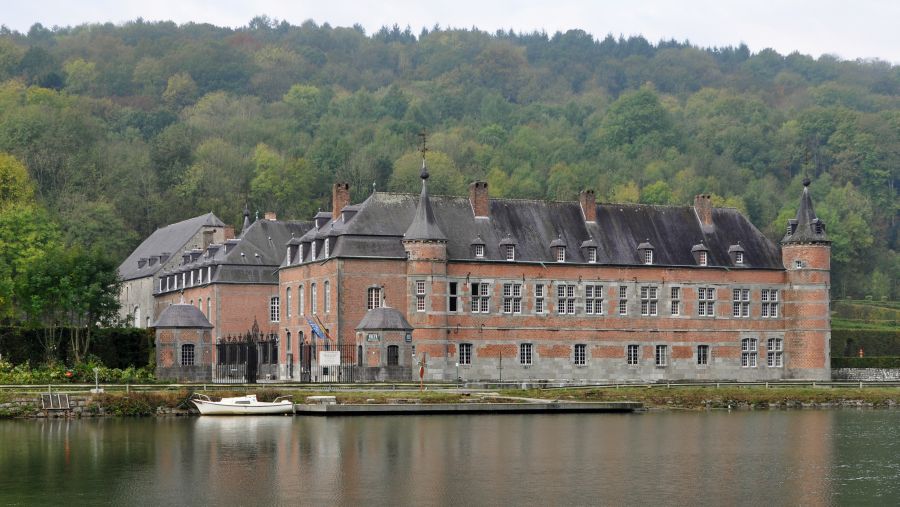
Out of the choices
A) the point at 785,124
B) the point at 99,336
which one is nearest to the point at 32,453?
the point at 99,336

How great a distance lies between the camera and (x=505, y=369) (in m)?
65.5

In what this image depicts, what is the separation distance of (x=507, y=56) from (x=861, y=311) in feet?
310

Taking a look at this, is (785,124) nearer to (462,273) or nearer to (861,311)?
(861,311)

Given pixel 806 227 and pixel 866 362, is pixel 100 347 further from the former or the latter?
pixel 866 362

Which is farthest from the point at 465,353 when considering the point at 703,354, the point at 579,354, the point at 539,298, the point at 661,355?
the point at 703,354

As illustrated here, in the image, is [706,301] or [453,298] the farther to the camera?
[706,301]

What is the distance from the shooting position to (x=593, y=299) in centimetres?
6762

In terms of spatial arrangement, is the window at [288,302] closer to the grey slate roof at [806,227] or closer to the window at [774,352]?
the window at [774,352]

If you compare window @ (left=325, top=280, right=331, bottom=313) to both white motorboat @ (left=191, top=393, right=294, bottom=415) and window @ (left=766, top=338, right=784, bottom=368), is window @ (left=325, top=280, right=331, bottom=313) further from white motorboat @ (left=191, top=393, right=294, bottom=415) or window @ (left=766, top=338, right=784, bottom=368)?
window @ (left=766, top=338, right=784, bottom=368)

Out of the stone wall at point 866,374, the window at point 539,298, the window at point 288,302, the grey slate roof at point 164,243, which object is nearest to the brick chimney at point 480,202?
the window at point 539,298

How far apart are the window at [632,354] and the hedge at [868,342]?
50.6 feet

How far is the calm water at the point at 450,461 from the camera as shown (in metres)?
30.1

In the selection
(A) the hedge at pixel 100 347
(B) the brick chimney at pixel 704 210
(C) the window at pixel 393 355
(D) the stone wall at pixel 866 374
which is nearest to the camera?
(C) the window at pixel 393 355

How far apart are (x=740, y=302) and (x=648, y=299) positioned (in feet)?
16.5
